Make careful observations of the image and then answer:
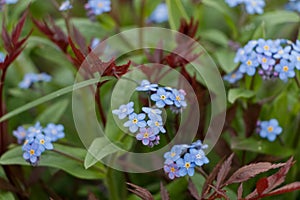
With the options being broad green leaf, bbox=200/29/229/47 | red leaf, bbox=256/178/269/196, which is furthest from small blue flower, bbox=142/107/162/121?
broad green leaf, bbox=200/29/229/47

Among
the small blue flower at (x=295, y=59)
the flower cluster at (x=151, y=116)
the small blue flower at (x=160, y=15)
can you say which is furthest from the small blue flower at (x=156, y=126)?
the small blue flower at (x=160, y=15)

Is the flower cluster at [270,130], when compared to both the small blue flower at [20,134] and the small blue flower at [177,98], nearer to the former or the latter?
the small blue flower at [177,98]

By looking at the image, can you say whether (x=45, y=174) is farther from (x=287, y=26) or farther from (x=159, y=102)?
(x=287, y=26)

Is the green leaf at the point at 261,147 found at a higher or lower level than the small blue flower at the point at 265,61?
lower

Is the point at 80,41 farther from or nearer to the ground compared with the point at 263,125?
farther from the ground

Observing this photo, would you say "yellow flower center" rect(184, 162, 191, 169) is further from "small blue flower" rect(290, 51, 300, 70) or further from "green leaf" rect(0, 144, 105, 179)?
"small blue flower" rect(290, 51, 300, 70)

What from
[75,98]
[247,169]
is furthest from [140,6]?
[247,169]

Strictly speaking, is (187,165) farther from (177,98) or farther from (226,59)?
(226,59)
